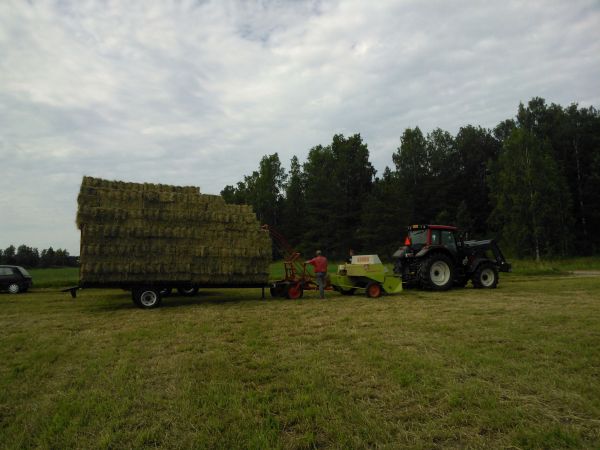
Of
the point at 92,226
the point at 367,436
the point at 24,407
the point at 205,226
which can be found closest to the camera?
the point at 367,436

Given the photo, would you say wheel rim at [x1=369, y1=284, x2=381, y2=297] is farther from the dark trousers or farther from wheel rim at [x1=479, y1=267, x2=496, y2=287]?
wheel rim at [x1=479, y1=267, x2=496, y2=287]

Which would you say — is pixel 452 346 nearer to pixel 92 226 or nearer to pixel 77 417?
pixel 77 417

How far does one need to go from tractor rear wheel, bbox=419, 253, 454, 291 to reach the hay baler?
1.01 m

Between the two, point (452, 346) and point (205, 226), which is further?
point (205, 226)

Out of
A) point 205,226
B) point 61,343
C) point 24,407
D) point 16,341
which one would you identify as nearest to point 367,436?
point 24,407

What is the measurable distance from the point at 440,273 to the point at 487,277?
2035mm

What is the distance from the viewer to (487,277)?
15.4 metres

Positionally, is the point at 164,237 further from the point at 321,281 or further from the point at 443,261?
the point at 443,261

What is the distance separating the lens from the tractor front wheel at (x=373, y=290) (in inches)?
532

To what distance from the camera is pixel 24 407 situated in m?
4.54

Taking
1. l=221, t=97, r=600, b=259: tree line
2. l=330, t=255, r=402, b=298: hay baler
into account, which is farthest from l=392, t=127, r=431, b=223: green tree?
l=330, t=255, r=402, b=298: hay baler

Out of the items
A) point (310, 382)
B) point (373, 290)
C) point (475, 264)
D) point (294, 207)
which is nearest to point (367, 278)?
point (373, 290)

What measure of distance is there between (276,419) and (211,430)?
2.00 ft

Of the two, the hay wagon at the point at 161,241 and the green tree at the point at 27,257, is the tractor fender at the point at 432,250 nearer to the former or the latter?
the hay wagon at the point at 161,241
